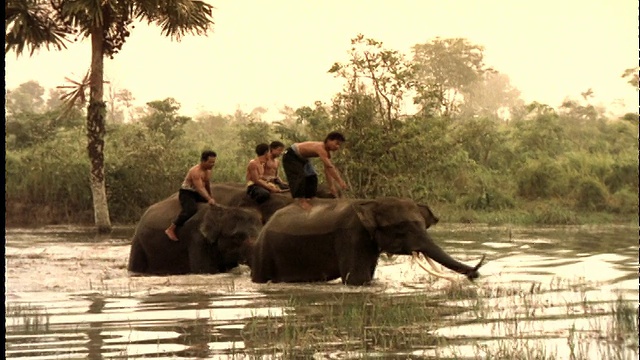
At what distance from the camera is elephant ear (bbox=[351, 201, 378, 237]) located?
41.6 ft

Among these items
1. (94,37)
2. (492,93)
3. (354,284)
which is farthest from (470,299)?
(492,93)

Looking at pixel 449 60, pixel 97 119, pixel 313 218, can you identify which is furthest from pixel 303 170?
pixel 449 60

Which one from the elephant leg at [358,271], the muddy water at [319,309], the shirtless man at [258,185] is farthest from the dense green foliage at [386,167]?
the elephant leg at [358,271]

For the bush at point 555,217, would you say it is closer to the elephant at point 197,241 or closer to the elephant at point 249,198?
the elephant at point 249,198

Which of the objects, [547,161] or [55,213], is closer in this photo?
[55,213]

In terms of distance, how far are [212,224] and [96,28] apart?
10.9 meters

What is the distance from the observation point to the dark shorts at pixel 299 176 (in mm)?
13789

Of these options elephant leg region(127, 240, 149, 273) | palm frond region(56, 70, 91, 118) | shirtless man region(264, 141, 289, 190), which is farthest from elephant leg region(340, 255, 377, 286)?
palm frond region(56, 70, 91, 118)

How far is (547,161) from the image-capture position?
30.1 metres

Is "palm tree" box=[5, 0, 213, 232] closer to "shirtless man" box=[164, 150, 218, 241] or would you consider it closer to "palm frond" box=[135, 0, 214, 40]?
"palm frond" box=[135, 0, 214, 40]

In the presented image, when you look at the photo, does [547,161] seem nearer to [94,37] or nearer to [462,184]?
[462,184]

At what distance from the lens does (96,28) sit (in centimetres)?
2439

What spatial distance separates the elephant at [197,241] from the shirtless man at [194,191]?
0.09 meters

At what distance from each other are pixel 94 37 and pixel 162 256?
1001 cm
